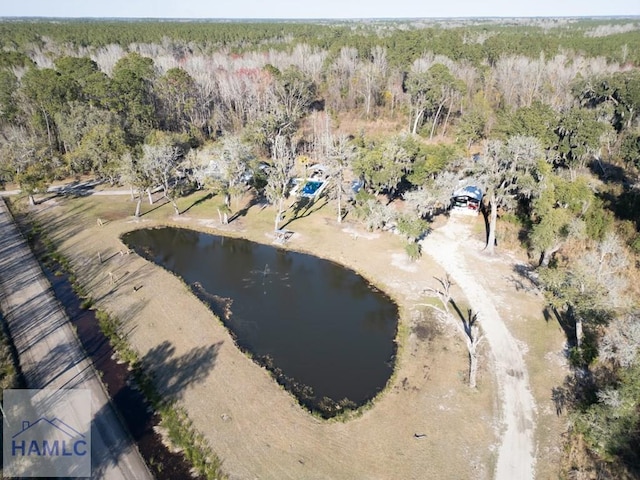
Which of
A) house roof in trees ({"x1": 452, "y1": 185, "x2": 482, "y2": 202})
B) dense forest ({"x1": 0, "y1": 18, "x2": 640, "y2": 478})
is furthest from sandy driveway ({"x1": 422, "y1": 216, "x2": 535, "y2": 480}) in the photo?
→ house roof in trees ({"x1": 452, "y1": 185, "x2": 482, "y2": 202})

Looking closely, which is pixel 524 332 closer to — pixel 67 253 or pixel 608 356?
pixel 608 356

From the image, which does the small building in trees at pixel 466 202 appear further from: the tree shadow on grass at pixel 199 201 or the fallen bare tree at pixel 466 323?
the tree shadow on grass at pixel 199 201

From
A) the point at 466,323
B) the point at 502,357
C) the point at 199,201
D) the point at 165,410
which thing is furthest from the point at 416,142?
the point at 165,410

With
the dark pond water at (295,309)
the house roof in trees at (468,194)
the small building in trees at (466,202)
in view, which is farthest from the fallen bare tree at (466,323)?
the house roof in trees at (468,194)

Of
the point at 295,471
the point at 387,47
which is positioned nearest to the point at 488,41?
the point at 387,47

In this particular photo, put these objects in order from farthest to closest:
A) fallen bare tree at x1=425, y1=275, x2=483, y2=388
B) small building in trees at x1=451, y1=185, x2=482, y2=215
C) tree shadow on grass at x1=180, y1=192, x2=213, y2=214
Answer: tree shadow on grass at x1=180, y1=192, x2=213, y2=214 < small building in trees at x1=451, y1=185, x2=482, y2=215 < fallen bare tree at x1=425, y1=275, x2=483, y2=388

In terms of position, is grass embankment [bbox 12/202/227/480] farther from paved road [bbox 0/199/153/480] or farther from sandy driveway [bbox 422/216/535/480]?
sandy driveway [bbox 422/216/535/480]

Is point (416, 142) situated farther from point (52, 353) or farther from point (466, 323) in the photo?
point (52, 353)
